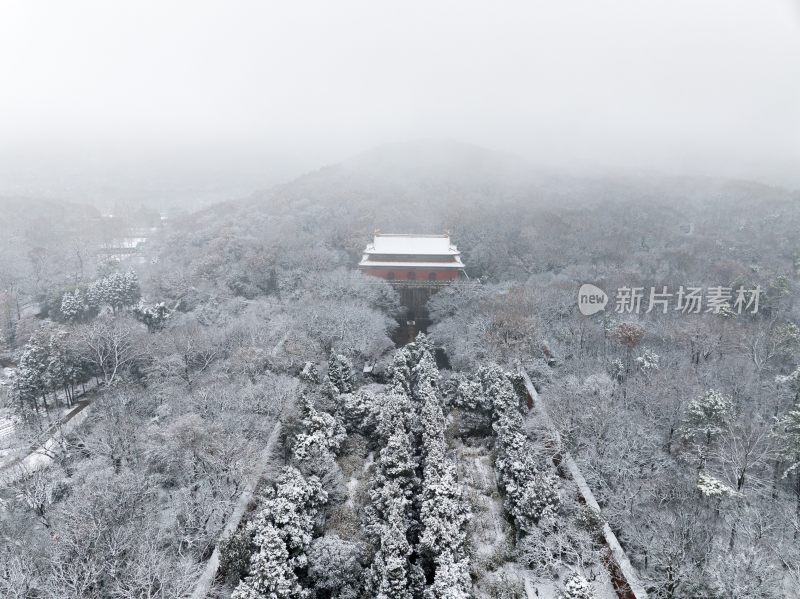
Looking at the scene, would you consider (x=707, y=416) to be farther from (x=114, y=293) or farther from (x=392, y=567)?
(x=114, y=293)

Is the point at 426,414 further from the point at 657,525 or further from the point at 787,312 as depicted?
the point at 787,312

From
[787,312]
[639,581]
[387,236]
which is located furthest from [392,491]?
[387,236]

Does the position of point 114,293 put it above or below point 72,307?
above

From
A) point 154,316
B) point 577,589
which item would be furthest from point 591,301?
point 154,316

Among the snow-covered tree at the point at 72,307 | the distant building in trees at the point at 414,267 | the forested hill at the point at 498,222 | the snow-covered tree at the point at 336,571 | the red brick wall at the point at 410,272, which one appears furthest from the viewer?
the red brick wall at the point at 410,272

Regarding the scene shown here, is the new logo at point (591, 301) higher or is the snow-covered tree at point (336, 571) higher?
the new logo at point (591, 301)

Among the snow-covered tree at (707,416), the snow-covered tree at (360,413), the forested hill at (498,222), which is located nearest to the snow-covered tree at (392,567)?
the snow-covered tree at (360,413)

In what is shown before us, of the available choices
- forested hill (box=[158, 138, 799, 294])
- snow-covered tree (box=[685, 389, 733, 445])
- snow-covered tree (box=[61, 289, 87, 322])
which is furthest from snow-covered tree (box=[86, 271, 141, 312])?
snow-covered tree (box=[685, 389, 733, 445])
